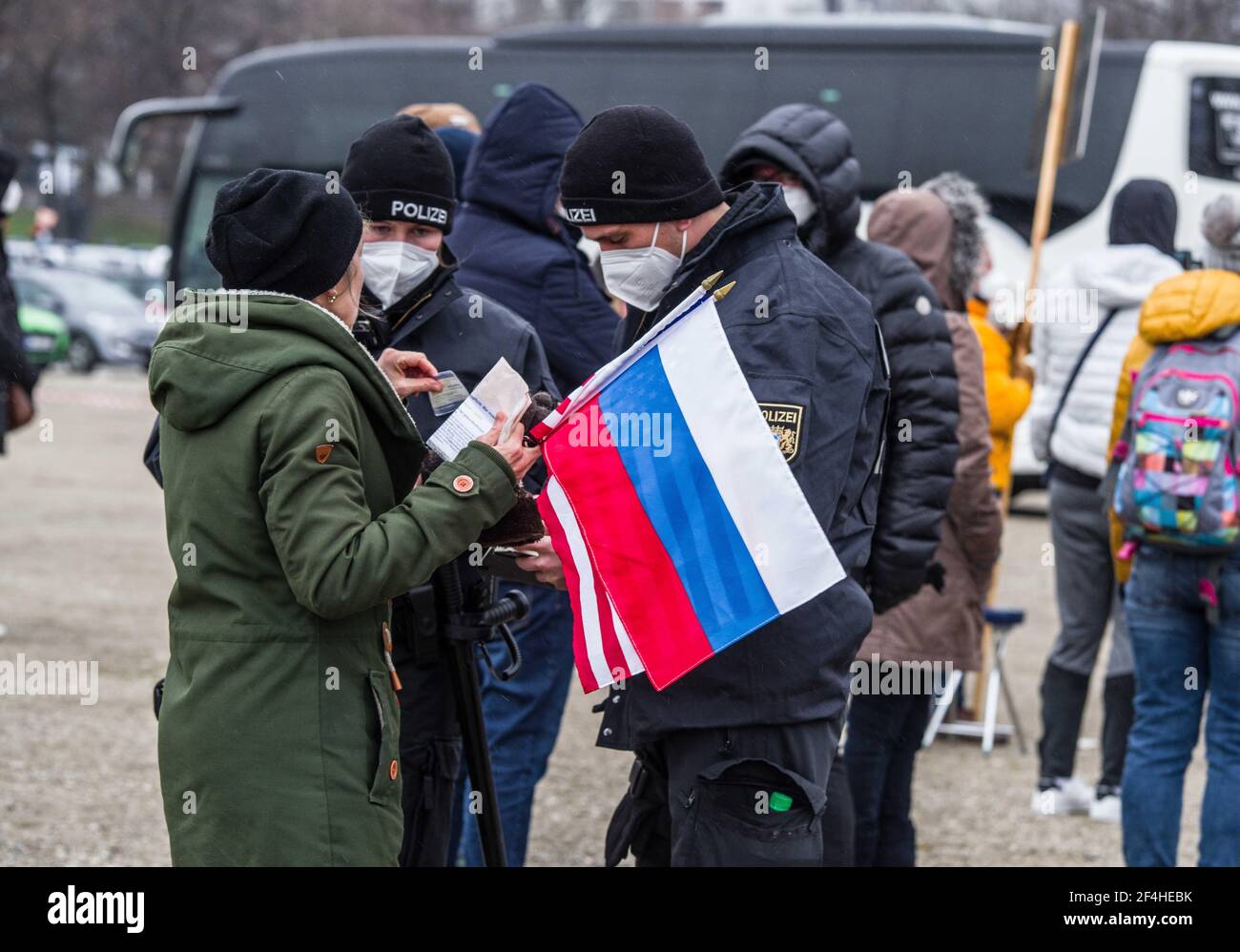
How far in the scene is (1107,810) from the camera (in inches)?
244

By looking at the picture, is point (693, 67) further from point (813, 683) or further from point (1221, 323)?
point (813, 683)

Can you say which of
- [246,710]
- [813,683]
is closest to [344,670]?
[246,710]

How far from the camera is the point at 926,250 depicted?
5.31 m

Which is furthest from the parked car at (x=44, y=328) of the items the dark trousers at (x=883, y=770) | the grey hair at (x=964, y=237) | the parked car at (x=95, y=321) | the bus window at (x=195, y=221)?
the dark trousers at (x=883, y=770)

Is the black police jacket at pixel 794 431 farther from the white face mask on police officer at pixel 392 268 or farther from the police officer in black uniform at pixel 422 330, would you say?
the white face mask on police officer at pixel 392 268

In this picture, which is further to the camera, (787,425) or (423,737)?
(423,737)

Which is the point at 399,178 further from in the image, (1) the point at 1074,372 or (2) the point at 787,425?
(1) the point at 1074,372

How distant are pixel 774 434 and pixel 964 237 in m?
2.76

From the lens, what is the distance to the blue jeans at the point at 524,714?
4.72 metres

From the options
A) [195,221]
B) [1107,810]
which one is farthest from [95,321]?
[1107,810]

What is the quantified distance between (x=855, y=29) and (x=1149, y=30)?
17174 mm

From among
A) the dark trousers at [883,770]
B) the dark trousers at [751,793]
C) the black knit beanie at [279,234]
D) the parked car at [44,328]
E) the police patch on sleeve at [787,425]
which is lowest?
the parked car at [44,328]

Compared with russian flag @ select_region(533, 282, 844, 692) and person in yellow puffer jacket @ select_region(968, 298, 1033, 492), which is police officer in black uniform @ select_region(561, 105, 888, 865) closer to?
russian flag @ select_region(533, 282, 844, 692)

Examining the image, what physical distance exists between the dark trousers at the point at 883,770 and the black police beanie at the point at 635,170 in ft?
6.71
